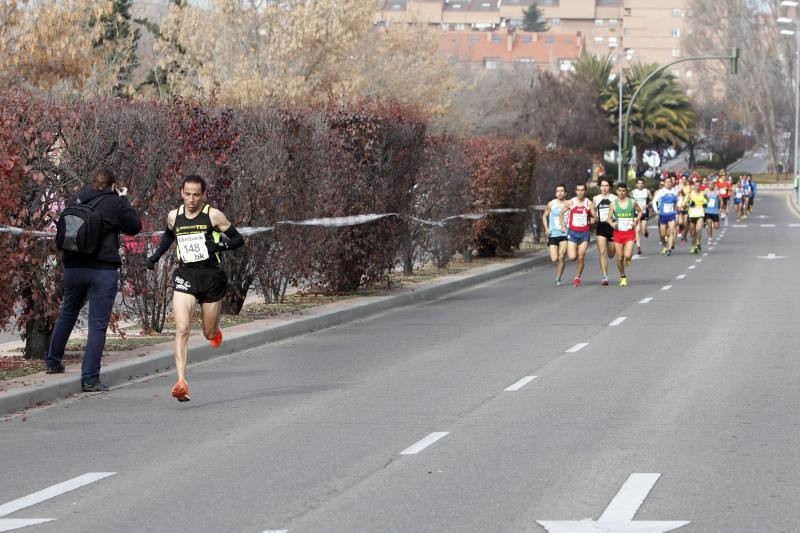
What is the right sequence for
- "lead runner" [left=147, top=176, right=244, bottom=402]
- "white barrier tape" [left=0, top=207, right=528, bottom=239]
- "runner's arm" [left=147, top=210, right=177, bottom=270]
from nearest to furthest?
1. "lead runner" [left=147, top=176, right=244, bottom=402]
2. "runner's arm" [left=147, top=210, right=177, bottom=270]
3. "white barrier tape" [left=0, top=207, right=528, bottom=239]

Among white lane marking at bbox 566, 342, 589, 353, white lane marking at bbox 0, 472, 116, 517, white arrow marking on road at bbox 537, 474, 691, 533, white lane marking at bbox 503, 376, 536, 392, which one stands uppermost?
white arrow marking on road at bbox 537, 474, 691, 533

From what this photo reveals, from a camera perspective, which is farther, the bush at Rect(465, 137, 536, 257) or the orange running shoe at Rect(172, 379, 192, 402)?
the bush at Rect(465, 137, 536, 257)

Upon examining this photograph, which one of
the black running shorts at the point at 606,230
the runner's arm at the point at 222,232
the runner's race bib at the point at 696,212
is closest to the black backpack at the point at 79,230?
the runner's arm at the point at 222,232

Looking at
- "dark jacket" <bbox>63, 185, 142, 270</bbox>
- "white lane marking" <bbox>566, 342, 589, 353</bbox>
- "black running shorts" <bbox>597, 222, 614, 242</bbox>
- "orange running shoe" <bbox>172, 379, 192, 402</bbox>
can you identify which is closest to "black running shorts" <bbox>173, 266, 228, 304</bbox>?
"dark jacket" <bbox>63, 185, 142, 270</bbox>

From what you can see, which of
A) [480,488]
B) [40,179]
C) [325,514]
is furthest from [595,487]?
[40,179]

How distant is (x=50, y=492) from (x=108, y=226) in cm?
450

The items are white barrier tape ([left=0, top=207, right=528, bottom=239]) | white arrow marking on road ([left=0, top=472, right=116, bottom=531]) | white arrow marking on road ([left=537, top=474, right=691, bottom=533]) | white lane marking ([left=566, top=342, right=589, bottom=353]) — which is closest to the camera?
white arrow marking on road ([left=537, top=474, right=691, bottom=533])

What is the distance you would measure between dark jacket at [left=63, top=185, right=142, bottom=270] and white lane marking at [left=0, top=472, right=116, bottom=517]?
391 cm

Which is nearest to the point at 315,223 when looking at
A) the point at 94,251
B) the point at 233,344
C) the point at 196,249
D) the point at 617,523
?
the point at 233,344

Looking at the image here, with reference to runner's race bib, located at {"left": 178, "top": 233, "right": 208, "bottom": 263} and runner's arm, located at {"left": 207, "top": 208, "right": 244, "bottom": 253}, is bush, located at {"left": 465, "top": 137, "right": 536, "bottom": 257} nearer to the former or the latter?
runner's arm, located at {"left": 207, "top": 208, "right": 244, "bottom": 253}

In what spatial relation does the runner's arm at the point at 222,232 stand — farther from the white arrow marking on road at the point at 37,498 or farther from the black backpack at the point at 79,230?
the white arrow marking on road at the point at 37,498

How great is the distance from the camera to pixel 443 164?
29.2 m

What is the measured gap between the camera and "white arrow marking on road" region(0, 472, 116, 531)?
7492 mm

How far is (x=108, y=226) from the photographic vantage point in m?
12.5
